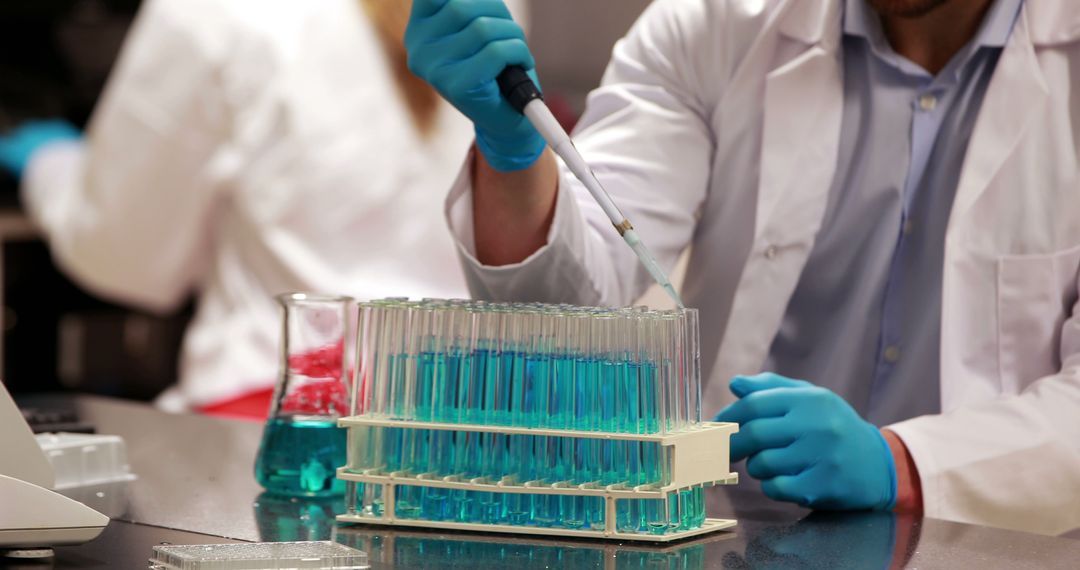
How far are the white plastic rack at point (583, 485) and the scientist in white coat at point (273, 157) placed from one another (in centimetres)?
157

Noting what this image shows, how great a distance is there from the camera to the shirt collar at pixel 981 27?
160 cm

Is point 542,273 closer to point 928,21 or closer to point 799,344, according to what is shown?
point 799,344

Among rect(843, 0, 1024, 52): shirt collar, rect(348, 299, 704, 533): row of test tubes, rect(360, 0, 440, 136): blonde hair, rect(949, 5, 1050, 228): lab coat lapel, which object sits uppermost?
rect(360, 0, 440, 136): blonde hair

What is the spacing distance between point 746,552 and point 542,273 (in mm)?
521

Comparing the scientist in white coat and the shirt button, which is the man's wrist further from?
the scientist in white coat

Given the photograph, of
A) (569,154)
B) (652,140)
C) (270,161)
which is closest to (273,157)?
(270,161)

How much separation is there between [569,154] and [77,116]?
3577mm

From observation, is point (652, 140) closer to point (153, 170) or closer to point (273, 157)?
point (273, 157)

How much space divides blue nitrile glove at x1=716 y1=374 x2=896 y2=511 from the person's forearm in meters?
0.31

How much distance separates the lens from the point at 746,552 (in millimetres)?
1001

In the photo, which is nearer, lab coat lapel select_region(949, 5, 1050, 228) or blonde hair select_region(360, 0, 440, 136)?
lab coat lapel select_region(949, 5, 1050, 228)

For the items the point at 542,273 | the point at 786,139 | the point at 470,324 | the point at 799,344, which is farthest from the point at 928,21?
the point at 470,324

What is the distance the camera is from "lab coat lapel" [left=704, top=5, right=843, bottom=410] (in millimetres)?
1628

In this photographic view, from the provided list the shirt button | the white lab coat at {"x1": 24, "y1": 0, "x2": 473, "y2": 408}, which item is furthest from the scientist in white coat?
the shirt button
